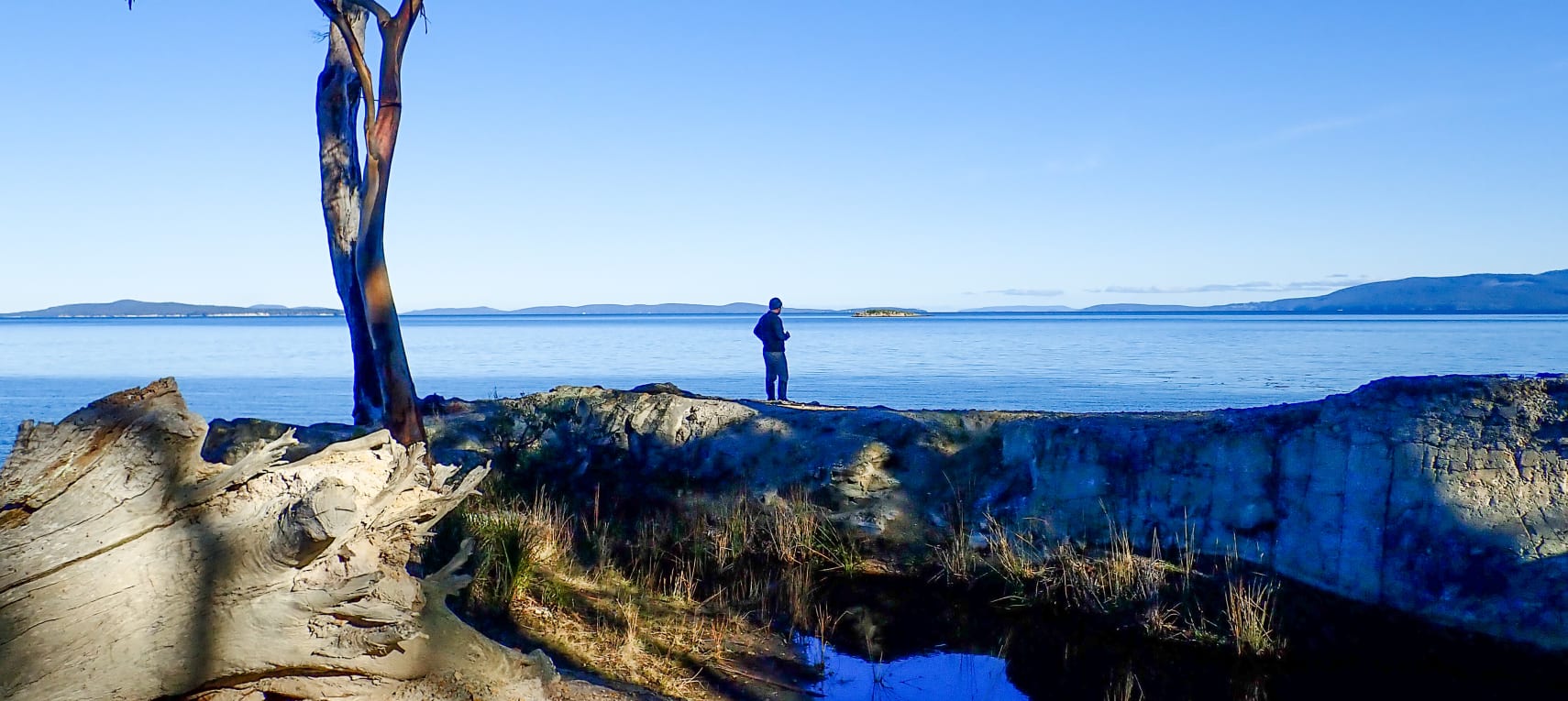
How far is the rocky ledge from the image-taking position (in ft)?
27.1

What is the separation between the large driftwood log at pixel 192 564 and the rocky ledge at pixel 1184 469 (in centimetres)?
601

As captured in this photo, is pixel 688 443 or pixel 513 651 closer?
pixel 513 651

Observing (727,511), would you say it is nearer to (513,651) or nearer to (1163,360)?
(513,651)

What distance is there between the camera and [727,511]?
35.8ft

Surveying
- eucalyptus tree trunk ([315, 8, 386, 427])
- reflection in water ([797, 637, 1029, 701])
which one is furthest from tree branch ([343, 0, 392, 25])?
reflection in water ([797, 637, 1029, 701])

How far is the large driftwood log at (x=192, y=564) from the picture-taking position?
419 cm

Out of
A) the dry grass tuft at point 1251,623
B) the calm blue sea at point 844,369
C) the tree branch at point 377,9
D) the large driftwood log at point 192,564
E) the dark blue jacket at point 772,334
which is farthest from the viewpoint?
the calm blue sea at point 844,369

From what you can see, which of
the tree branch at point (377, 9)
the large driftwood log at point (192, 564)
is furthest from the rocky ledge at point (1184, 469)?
the large driftwood log at point (192, 564)

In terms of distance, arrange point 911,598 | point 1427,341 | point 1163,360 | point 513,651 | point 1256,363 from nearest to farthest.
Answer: point 513,651
point 911,598
point 1256,363
point 1163,360
point 1427,341

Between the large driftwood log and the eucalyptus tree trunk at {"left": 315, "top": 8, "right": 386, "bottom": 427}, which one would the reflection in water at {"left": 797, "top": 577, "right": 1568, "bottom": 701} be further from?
the eucalyptus tree trunk at {"left": 315, "top": 8, "right": 386, "bottom": 427}

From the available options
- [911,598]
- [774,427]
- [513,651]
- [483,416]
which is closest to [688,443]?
[774,427]

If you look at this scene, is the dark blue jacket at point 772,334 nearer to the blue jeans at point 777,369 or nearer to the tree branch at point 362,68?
the blue jeans at point 777,369

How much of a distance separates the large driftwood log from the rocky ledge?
237 inches

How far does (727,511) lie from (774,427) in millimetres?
1195
